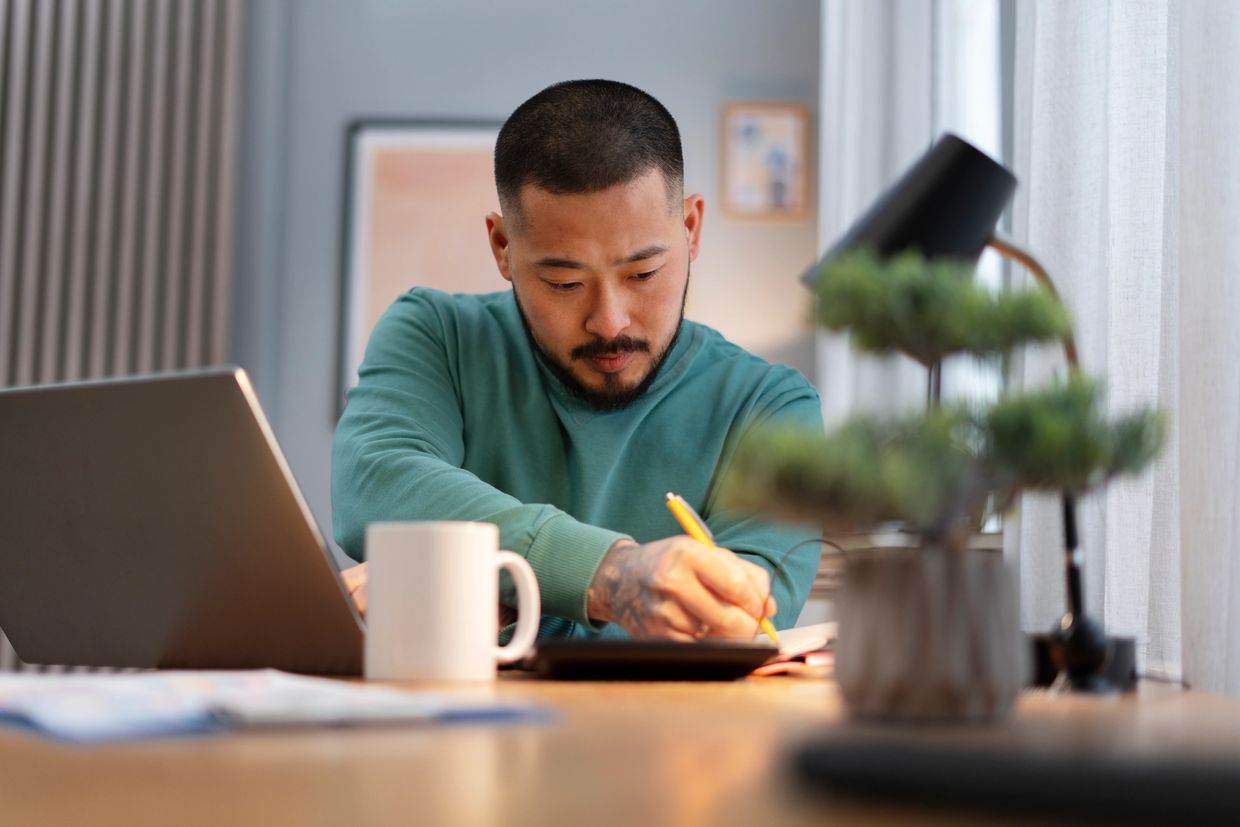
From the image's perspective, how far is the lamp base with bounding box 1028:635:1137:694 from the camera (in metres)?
0.82

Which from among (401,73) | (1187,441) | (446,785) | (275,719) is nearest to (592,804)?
(446,785)

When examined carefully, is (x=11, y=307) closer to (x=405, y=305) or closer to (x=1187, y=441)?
(x=405, y=305)

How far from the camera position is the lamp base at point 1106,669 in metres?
0.82

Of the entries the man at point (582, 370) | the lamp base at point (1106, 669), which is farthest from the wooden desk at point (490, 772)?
the man at point (582, 370)

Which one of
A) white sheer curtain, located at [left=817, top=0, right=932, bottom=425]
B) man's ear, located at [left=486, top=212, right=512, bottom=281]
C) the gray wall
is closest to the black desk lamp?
man's ear, located at [left=486, top=212, right=512, bottom=281]

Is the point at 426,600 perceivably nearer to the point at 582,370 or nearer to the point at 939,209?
the point at 939,209

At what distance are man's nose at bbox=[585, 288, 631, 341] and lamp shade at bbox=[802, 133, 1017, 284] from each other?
815 millimetres

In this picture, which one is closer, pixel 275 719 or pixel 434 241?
pixel 275 719

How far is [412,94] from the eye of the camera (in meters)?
3.70

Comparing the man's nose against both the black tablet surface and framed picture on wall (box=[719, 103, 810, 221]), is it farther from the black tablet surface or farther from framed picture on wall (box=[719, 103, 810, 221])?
framed picture on wall (box=[719, 103, 810, 221])

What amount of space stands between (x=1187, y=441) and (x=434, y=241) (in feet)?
8.24

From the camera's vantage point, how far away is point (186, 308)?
3.70 meters

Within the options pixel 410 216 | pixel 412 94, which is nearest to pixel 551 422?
pixel 410 216

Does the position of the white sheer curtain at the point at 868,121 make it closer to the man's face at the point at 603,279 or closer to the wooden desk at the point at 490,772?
the man's face at the point at 603,279
